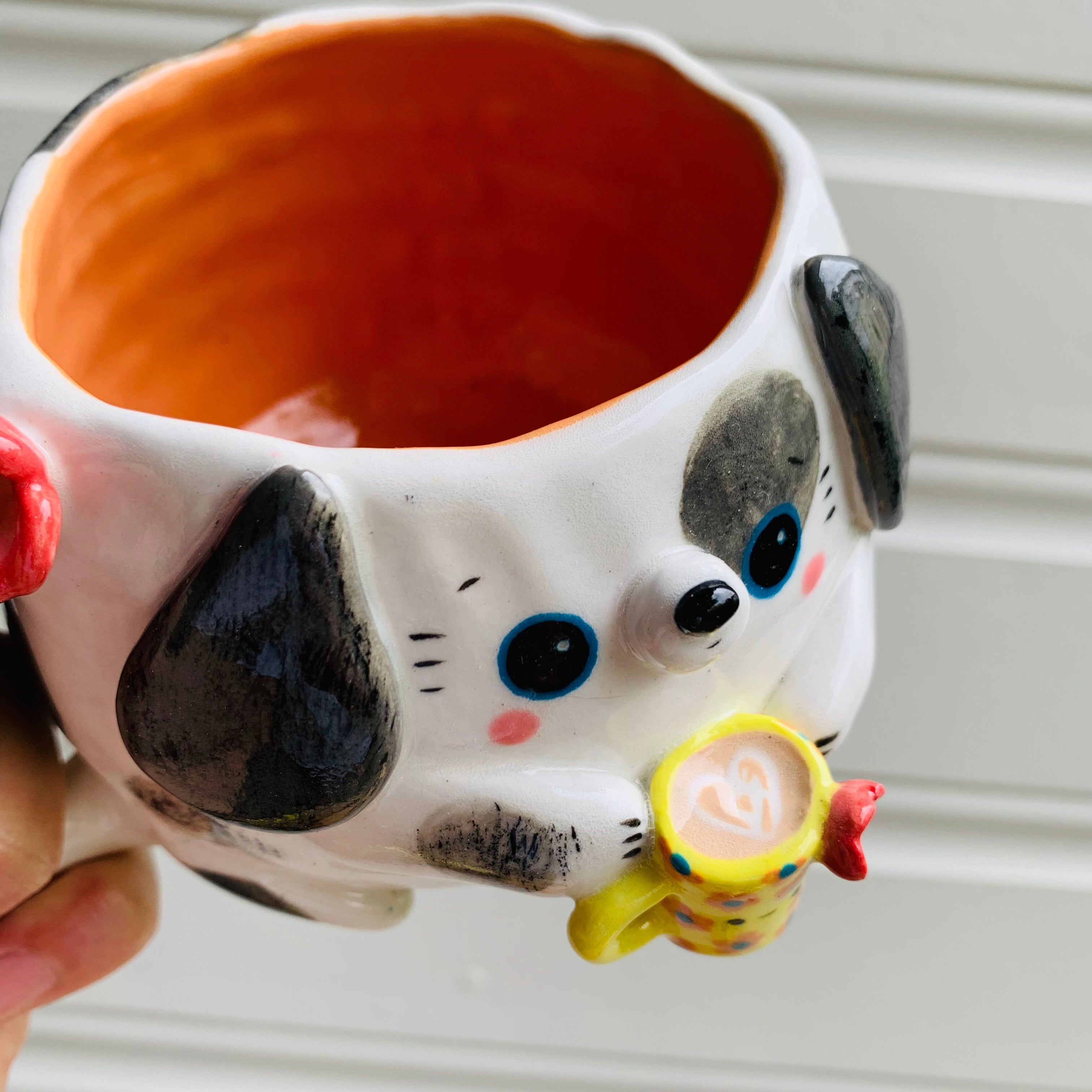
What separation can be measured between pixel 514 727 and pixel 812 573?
0.10 m

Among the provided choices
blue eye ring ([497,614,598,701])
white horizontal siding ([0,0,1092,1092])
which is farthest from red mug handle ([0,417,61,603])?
white horizontal siding ([0,0,1092,1092])

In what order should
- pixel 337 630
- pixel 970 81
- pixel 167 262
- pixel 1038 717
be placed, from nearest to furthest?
pixel 337 630 < pixel 167 262 < pixel 970 81 < pixel 1038 717

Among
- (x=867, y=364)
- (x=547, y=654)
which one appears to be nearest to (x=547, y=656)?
(x=547, y=654)

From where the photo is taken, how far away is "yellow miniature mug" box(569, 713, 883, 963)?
1.10 ft

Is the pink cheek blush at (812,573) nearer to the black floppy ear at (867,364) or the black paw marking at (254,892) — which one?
the black floppy ear at (867,364)

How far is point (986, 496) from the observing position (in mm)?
687

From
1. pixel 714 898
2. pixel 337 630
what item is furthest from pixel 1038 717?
pixel 337 630

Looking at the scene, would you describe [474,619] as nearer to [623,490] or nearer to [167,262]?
[623,490]

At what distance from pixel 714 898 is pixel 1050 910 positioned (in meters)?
0.53

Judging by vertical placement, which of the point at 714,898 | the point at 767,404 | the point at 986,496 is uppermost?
the point at 767,404

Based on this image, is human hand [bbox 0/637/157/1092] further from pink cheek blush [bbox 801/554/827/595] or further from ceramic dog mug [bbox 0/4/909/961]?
pink cheek blush [bbox 801/554/827/595]

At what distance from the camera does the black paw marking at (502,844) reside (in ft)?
1.06

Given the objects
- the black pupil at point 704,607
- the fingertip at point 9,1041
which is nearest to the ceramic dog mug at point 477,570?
the black pupil at point 704,607

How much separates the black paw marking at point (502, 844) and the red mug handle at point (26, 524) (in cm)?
12
